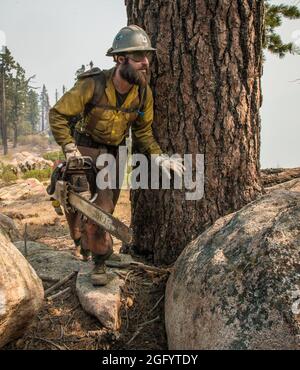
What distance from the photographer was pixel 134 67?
353 cm

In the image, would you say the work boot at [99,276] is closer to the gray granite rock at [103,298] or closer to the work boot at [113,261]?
the gray granite rock at [103,298]

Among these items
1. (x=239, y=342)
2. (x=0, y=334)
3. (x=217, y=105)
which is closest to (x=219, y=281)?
(x=239, y=342)

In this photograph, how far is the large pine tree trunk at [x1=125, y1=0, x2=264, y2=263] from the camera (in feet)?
12.0

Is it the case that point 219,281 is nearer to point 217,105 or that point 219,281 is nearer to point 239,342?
point 239,342

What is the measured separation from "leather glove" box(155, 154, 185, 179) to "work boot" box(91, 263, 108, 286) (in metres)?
0.98

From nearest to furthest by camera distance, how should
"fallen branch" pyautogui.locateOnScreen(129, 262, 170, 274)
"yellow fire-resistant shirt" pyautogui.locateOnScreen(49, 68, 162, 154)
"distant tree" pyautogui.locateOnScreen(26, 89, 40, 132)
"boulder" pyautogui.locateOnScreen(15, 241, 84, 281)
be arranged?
"yellow fire-resistant shirt" pyautogui.locateOnScreen(49, 68, 162, 154) < "fallen branch" pyautogui.locateOnScreen(129, 262, 170, 274) < "boulder" pyautogui.locateOnScreen(15, 241, 84, 281) < "distant tree" pyautogui.locateOnScreen(26, 89, 40, 132)

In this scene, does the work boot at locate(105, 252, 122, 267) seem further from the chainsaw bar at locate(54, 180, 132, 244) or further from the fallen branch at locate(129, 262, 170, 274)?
the chainsaw bar at locate(54, 180, 132, 244)

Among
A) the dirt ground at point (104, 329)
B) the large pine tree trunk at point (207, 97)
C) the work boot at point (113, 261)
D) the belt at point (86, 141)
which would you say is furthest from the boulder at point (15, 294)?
the large pine tree trunk at point (207, 97)

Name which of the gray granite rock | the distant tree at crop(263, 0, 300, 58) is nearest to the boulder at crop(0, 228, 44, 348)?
the gray granite rock

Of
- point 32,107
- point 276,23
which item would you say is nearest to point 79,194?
point 276,23

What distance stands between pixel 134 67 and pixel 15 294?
1987mm

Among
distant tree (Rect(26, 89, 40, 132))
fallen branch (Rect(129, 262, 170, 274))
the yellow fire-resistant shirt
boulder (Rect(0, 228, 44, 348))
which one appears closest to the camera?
boulder (Rect(0, 228, 44, 348))

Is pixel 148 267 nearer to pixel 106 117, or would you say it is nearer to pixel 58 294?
pixel 58 294

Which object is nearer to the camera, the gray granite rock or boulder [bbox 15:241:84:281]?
the gray granite rock
